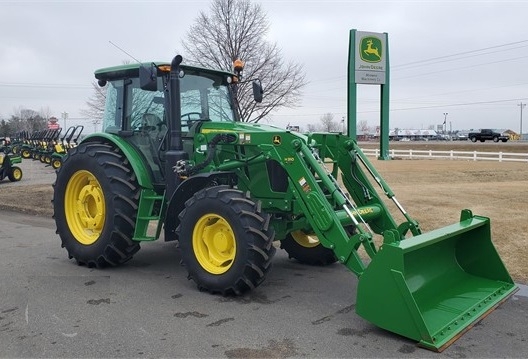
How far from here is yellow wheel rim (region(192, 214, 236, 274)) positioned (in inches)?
205

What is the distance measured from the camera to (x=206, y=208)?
514 cm

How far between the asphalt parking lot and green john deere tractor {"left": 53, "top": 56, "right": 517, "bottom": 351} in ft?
0.64

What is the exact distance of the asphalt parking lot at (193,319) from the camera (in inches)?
154

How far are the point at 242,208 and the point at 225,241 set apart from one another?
49 cm

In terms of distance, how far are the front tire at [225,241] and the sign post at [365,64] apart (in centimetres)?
1099

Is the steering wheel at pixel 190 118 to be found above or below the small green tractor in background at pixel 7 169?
above

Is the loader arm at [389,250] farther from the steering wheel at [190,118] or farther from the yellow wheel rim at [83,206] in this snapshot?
the yellow wheel rim at [83,206]

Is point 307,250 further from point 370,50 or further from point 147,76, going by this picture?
point 370,50

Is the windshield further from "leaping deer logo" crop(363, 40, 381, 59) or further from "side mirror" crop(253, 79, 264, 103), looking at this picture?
"leaping deer logo" crop(363, 40, 381, 59)

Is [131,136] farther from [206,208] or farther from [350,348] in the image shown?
[350,348]

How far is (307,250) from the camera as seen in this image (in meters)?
6.49

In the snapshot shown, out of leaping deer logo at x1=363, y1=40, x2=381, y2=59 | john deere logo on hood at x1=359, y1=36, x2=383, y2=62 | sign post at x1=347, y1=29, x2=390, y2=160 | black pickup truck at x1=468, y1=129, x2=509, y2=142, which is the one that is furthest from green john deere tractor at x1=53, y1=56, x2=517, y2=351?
black pickup truck at x1=468, y1=129, x2=509, y2=142

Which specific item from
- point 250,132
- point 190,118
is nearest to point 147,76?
point 190,118

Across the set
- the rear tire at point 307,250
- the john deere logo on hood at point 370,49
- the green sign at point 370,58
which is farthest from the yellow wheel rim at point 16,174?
the rear tire at point 307,250
